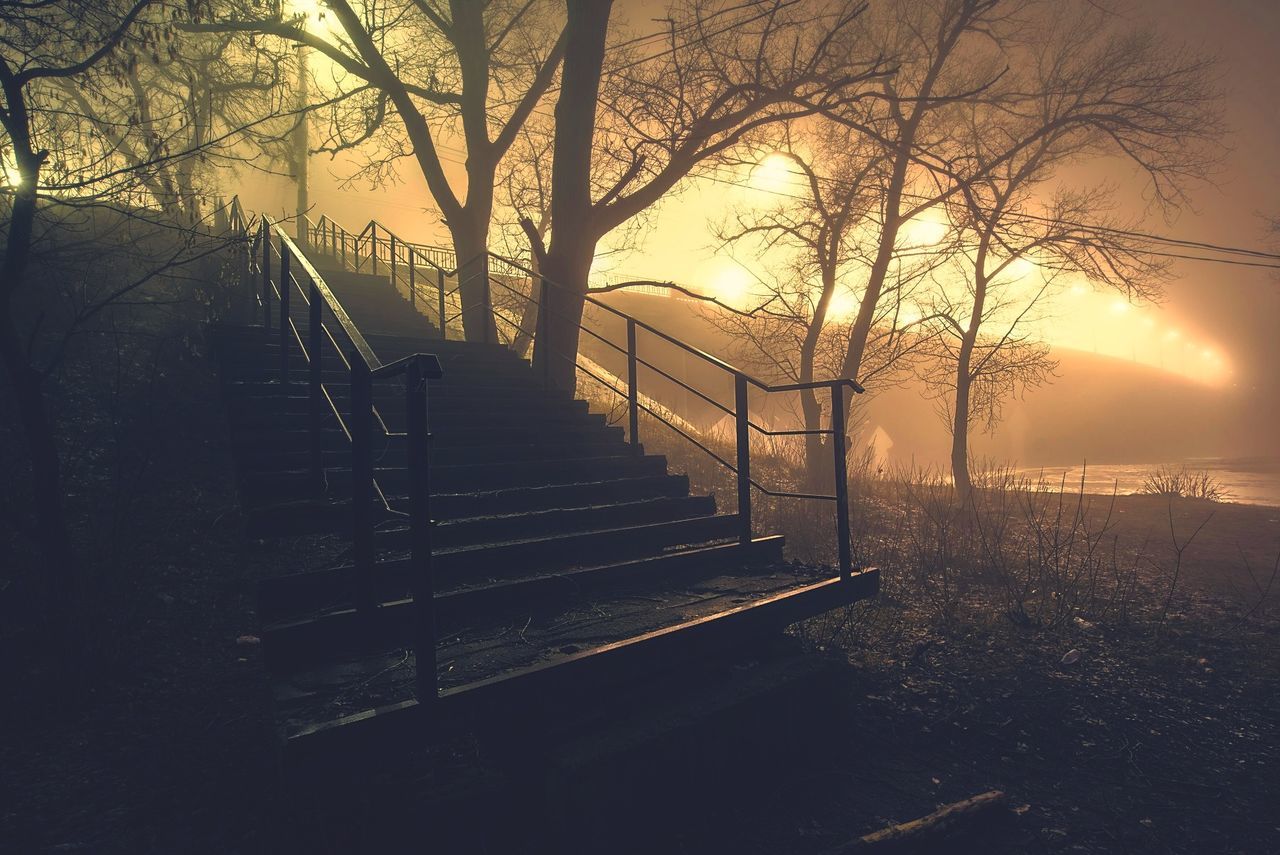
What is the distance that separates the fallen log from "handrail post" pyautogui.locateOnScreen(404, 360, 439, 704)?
183cm

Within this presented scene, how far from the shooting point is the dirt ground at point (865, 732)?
3.01m

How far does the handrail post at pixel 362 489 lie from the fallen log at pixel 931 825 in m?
2.40

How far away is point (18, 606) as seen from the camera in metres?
4.32

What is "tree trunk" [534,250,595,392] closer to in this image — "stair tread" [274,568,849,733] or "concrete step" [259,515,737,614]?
"concrete step" [259,515,737,614]

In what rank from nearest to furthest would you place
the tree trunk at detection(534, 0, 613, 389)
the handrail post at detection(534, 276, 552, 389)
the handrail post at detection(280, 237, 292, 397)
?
the handrail post at detection(280, 237, 292, 397) → the handrail post at detection(534, 276, 552, 389) → the tree trunk at detection(534, 0, 613, 389)

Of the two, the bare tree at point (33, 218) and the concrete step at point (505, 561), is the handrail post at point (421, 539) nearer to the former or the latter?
the concrete step at point (505, 561)

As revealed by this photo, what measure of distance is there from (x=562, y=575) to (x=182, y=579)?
3091 mm

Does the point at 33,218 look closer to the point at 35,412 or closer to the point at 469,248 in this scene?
the point at 35,412

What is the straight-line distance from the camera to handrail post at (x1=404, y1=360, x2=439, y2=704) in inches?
101

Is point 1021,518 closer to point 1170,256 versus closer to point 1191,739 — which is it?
point 1170,256

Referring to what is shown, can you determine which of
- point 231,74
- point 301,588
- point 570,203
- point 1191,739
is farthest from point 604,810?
point 231,74

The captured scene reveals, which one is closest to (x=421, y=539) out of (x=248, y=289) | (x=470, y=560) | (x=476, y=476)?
(x=470, y=560)

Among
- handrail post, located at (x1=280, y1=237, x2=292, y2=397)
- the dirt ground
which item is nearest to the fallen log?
the dirt ground

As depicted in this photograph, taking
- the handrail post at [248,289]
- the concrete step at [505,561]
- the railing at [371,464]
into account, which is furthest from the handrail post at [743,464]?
the handrail post at [248,289]
